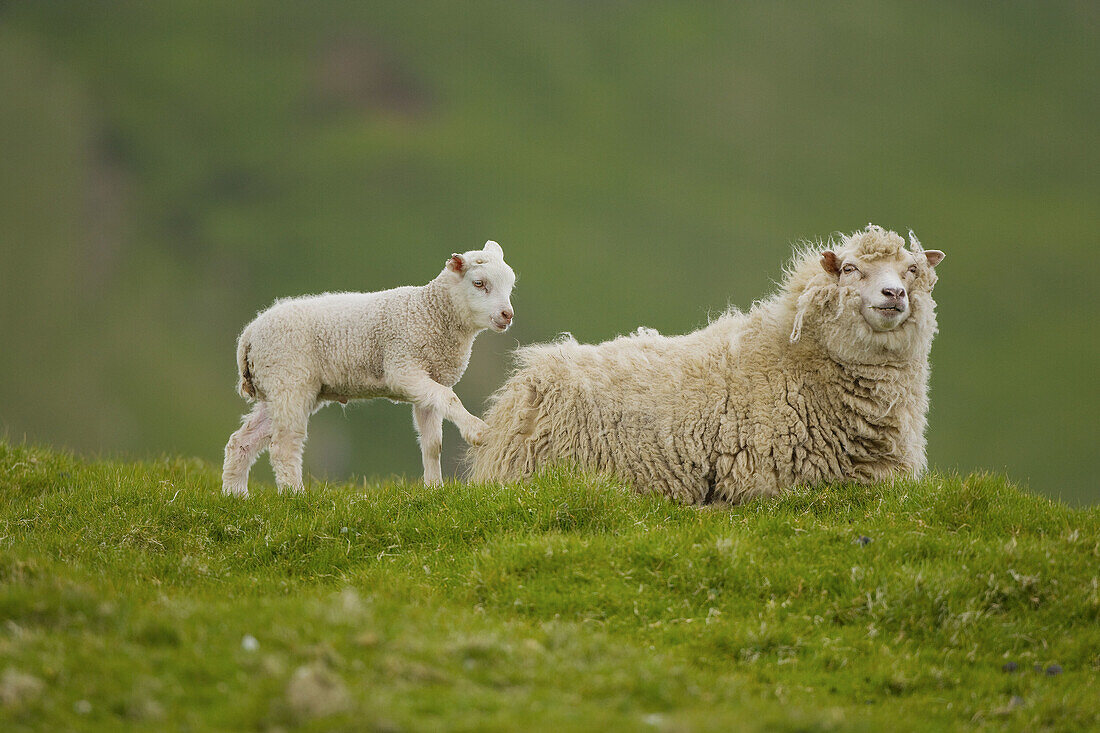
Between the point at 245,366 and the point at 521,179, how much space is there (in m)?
122

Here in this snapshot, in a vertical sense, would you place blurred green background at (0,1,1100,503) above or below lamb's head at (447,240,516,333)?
above

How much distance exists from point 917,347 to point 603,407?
3.24 meters

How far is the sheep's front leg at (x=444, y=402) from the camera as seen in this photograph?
35.8ft

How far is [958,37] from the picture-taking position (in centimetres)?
14212

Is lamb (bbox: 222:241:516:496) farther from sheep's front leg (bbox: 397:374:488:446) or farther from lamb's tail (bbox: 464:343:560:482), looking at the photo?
lamb's tail (bbox: 464:343:560:482)

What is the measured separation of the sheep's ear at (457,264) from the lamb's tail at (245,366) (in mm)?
2383

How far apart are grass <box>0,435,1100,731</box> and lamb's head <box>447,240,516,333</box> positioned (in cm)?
205

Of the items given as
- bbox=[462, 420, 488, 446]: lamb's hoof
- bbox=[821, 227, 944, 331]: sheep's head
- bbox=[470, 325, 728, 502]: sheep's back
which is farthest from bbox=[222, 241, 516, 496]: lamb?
bbox=[821, 227, 944, 331]: sheep's head

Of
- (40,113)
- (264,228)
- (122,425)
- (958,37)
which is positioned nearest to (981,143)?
(958,37)

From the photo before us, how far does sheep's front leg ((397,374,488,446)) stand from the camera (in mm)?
10914

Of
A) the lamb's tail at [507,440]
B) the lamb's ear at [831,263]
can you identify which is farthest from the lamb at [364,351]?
the lamb's ear at [831,263]

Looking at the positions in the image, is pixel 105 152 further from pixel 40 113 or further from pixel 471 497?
pixel 471 497

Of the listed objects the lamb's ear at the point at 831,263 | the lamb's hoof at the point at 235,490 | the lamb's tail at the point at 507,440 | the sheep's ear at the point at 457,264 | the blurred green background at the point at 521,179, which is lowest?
the lamb's hoof at the point at 235,490

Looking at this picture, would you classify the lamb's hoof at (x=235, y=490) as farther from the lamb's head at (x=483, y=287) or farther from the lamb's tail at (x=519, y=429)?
the lamb's head at (x=483, y=287)
